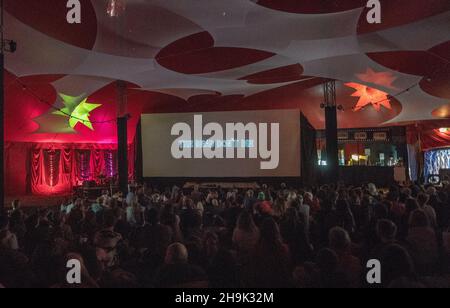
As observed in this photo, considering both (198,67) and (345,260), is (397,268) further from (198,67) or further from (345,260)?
(198,67)

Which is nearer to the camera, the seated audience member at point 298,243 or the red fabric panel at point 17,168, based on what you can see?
the seated audience member at point 298,243

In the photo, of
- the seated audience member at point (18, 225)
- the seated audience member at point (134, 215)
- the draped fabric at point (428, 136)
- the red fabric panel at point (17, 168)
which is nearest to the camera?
the seated audience member at point (18, 225)

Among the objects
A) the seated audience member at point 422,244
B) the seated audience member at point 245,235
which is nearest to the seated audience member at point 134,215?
the seated audience member at point 245,235

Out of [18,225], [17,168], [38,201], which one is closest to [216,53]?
[18,225]

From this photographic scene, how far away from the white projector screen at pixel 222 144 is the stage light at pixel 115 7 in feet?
27.1

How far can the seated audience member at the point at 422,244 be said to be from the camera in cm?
373

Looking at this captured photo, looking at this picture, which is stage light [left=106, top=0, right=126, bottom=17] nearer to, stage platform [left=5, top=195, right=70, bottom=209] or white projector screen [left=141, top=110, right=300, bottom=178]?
stage platform [left=5, top=195, right=70, bottom=209]

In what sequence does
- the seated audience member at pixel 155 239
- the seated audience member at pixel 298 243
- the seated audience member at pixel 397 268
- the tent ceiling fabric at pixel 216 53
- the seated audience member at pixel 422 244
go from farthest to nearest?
the tent ceiling fabric at pixel 216 53
the seated audience member at pixel 298 243
the seated audience member at pixel 155 239
the seated audience member at pixel 422 244
the seated audience member at pixel 397 268

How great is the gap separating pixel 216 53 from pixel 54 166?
1110 centimetres

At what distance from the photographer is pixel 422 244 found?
386cm

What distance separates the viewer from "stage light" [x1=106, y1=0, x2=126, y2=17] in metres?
6.94

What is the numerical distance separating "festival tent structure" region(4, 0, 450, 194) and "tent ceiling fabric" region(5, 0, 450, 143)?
1.5 inches

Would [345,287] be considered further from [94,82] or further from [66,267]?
[94,82]

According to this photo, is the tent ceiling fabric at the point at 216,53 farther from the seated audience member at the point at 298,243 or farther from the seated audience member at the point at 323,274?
the seated audience member at the point at 323,274
